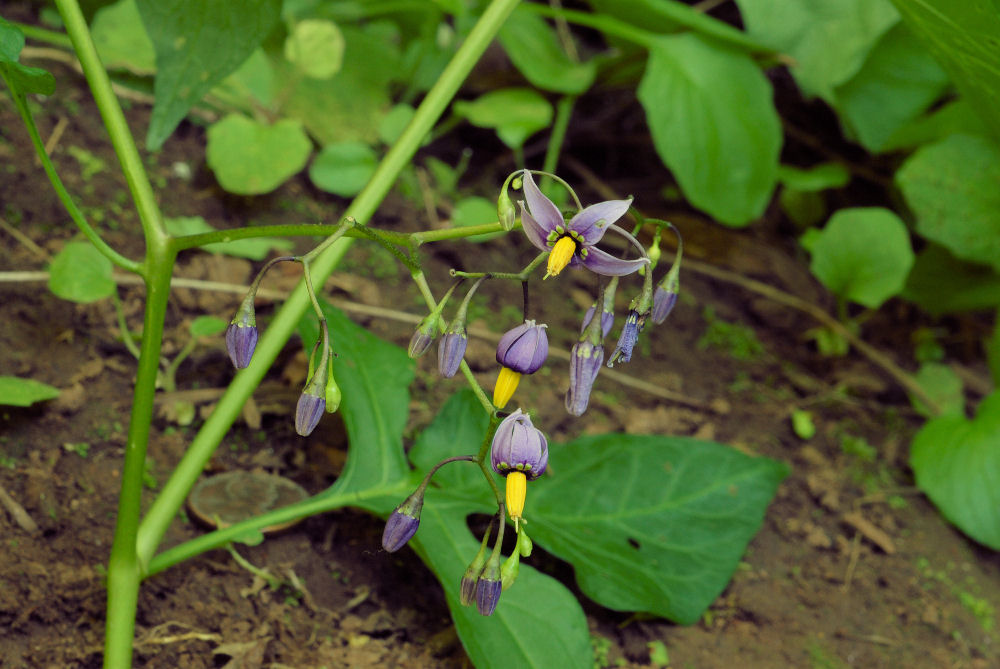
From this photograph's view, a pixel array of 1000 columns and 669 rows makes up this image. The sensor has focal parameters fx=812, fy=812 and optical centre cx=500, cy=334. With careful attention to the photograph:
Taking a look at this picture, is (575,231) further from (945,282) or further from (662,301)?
(945,282)

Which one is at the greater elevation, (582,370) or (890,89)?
(582,370)

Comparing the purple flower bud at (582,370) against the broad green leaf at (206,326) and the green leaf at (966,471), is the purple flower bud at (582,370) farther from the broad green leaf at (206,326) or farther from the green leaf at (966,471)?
the green leaf at (966,471)

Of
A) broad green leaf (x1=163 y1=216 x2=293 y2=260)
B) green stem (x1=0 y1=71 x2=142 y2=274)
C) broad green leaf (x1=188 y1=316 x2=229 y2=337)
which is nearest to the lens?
green stem (x1=0 y1=71 x2=142 y2=274)

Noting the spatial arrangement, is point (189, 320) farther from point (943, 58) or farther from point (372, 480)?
point (943, 58)

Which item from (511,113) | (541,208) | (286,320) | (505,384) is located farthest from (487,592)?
(511,113)

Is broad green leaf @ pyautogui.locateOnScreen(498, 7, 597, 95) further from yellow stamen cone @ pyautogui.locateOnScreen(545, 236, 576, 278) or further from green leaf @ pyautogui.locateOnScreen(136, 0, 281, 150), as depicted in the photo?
yellow stamen cone @ pyautogui.locateOnScreen(545, 236, 576, 278)

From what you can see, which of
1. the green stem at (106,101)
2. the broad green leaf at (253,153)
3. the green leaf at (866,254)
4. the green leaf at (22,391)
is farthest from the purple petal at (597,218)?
the green leaf at (866,254)

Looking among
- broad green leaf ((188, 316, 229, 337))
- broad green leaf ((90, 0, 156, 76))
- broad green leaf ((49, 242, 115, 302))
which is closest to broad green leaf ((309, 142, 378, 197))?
broad green leaf ((90, 0, 156, 76))
